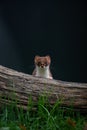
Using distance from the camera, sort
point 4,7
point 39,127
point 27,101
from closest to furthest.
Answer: point 39,127 → point 27,101 → point 4,7

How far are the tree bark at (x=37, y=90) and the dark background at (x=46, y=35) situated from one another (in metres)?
2.49

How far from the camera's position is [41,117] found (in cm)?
305

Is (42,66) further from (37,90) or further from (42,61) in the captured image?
(37,90)

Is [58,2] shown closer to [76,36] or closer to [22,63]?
[76,36]

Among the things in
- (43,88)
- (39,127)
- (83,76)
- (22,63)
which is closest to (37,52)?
(22,63)

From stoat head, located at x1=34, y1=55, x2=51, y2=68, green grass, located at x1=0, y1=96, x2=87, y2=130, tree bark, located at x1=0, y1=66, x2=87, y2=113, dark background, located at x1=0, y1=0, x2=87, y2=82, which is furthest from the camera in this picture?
dark background, located at x1=0, y1=0, x2=87, y2=82

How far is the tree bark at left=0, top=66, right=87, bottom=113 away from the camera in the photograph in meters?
3.27

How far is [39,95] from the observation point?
331cm

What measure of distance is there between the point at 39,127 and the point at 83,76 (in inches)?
125

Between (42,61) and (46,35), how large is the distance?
0.80 m

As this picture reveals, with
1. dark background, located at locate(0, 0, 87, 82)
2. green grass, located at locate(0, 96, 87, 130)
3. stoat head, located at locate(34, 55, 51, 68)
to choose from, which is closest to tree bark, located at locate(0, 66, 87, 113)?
green grass, located at locate(0, 96, 87, 130)

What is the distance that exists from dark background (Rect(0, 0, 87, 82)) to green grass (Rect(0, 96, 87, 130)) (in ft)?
8.92

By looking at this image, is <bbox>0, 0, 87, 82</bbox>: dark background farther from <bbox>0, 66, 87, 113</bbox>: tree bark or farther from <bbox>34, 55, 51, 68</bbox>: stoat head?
<bbox>0, 66, 87, 113</bbox>: tree bark

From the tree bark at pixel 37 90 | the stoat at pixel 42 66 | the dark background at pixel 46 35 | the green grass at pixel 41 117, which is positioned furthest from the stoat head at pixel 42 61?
the green grass at pixel 41 117
